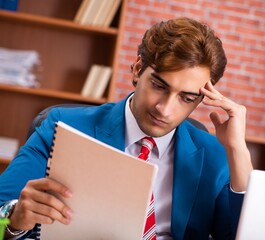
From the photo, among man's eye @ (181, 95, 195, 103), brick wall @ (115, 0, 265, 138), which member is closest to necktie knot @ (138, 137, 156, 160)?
man's eye @ (181, 95, 195, 103)

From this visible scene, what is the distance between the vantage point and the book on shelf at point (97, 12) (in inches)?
140

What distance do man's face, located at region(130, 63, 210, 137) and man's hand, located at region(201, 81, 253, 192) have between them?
0.04 m

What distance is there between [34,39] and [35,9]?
205 mm

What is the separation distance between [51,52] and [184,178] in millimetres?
2284

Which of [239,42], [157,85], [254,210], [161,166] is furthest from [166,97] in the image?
[239,42]

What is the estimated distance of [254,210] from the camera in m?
1.22

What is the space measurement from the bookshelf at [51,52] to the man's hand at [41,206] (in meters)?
2.46

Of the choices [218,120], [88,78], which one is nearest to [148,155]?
[218,120]

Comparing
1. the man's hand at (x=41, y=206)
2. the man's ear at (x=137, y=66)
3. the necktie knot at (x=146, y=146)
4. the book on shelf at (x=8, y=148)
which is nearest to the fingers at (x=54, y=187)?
the man's hand at (x=41, y=206)

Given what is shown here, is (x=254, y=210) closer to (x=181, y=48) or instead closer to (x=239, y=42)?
(x=181, y=48)

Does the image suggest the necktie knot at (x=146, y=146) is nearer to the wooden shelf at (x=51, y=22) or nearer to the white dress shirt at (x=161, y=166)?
the white dress shirt at (x=161, y=166)

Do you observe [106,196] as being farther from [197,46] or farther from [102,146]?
[197,46]

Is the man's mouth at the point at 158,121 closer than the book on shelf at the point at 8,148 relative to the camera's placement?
Yes

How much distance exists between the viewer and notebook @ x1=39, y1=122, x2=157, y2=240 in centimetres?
112
